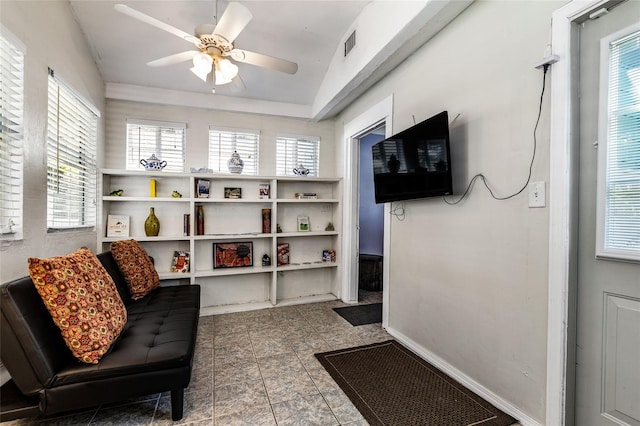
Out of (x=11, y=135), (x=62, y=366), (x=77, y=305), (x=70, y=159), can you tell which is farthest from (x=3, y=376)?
(x=70, y=159)

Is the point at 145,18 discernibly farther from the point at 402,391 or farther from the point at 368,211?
the point at 368,211

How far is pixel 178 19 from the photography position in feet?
8.58

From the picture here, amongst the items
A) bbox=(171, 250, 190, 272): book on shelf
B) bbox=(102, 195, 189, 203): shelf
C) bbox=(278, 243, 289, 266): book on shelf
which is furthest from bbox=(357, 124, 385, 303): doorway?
bbox=(102, 195, 189, 203): shelf

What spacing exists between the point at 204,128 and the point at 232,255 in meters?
1.64

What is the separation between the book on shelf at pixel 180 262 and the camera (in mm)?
3455

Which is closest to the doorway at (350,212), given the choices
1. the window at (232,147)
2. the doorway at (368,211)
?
the doorway at (368,211)

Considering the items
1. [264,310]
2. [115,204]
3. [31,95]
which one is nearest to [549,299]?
[264,310]

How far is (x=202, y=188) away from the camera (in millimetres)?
3559

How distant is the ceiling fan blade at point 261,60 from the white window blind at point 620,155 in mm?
1888

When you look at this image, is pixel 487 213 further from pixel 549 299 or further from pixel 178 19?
pixel 178 19

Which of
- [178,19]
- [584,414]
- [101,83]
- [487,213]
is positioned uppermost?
[178,19]

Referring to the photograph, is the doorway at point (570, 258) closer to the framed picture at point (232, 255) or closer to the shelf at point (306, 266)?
the shelf at point (306, 266)

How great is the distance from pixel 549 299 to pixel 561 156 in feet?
2.39

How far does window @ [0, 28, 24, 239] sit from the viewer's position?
1.64 meters
